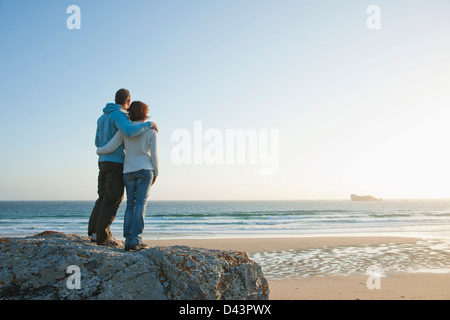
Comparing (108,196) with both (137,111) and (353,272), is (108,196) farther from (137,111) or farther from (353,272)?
(353,272)

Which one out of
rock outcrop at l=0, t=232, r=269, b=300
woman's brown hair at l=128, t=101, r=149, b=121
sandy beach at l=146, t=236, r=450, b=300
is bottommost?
sandy beach at l=146, t=236, r=450, b=300

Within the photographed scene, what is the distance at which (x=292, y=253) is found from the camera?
31.4 ft

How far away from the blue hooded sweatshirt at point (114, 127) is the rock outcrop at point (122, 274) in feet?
4.03

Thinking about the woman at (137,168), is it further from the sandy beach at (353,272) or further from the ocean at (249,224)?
the ocean at (249,224)

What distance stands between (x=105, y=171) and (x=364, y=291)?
4437mm

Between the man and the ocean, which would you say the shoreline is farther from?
the ocean

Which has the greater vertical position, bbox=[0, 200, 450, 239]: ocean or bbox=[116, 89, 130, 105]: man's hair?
bbox=[116, 89, 130, 105]: man's hair

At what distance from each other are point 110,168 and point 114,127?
53 cm

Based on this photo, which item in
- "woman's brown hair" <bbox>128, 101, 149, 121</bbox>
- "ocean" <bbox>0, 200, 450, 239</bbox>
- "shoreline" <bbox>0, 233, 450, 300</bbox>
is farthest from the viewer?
"ocean" <bbox>0, 200, 450, 239</bbox>

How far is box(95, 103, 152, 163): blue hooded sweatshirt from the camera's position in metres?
3.79

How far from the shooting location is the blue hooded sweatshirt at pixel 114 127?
379cm

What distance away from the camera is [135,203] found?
388 cm

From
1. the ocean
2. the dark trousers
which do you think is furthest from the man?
the ocean

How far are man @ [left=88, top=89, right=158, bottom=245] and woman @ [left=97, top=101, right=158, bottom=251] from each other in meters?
0.11
